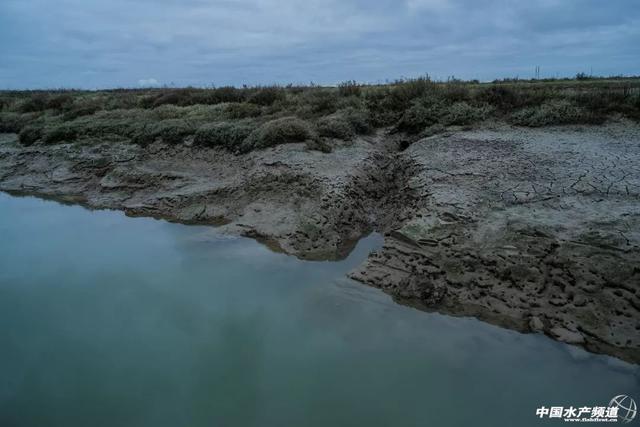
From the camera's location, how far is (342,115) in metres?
13.4

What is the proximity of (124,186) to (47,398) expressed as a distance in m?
9.11

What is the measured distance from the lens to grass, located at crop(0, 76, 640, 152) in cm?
1187

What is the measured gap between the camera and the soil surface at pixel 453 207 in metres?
6.32

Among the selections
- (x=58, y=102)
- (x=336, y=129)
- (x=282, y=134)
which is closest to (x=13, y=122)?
(x=58, y=102)

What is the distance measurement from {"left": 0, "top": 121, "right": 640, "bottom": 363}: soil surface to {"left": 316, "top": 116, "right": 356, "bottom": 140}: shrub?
0.42 m

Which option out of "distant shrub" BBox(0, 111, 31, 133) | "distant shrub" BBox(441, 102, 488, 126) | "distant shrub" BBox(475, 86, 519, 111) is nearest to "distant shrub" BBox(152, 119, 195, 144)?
"distant shrub" BBox(441, 102, 488, 126)

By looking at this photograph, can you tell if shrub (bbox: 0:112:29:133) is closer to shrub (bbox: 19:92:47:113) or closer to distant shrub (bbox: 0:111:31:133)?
distant shrub (bbox: 0:111:31:133)

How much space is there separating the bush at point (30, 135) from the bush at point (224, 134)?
26.9 ft

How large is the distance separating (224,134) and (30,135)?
381 inches

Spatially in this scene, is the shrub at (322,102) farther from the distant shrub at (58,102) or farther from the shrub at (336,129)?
the distant shrub at (58,102)

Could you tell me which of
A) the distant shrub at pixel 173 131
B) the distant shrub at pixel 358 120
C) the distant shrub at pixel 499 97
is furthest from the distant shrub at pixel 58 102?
the distant shrub at pixel 499 97

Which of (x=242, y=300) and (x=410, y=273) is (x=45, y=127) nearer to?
(x=242, y=300)

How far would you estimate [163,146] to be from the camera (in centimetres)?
1463

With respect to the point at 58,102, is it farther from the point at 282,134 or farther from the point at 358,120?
the point at 358,120
